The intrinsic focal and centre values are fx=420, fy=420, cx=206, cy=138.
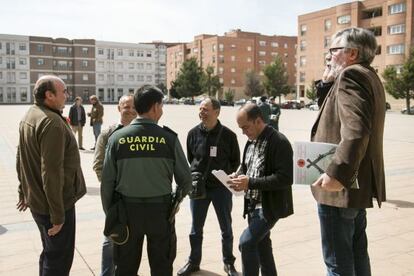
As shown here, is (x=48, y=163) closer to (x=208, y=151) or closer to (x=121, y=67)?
(x=208, y=151)

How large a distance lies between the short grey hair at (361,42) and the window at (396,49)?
203 feet

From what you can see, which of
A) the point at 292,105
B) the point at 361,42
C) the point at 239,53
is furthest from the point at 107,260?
the point at 239,53

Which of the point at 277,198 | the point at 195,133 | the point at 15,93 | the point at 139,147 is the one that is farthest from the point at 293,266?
the point at 15,93

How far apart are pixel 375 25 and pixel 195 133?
6487cm

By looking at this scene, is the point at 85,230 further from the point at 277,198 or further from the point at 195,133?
the point at 277,198

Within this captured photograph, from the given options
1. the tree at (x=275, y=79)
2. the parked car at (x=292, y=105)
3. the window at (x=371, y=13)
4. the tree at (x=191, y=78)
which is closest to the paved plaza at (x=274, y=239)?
the parked car at (x=292, y=105)

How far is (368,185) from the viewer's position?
256cm

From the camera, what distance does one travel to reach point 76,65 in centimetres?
10375

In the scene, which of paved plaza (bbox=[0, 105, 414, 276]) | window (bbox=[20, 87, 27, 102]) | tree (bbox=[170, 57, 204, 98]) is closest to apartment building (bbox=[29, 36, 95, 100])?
window (bbox=[20, 87, 27, 102])

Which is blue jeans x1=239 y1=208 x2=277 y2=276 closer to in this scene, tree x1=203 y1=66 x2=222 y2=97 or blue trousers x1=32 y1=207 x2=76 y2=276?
blue trousers x1=32 y1=207 x2=76 y2=276

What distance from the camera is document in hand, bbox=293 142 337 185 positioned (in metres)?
2.47

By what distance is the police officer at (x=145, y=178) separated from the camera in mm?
2967

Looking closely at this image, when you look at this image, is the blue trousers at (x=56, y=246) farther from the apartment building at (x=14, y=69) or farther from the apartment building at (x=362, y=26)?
the apartment building at (x=14, y=69)

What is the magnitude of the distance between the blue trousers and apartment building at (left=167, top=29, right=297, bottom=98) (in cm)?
9169
